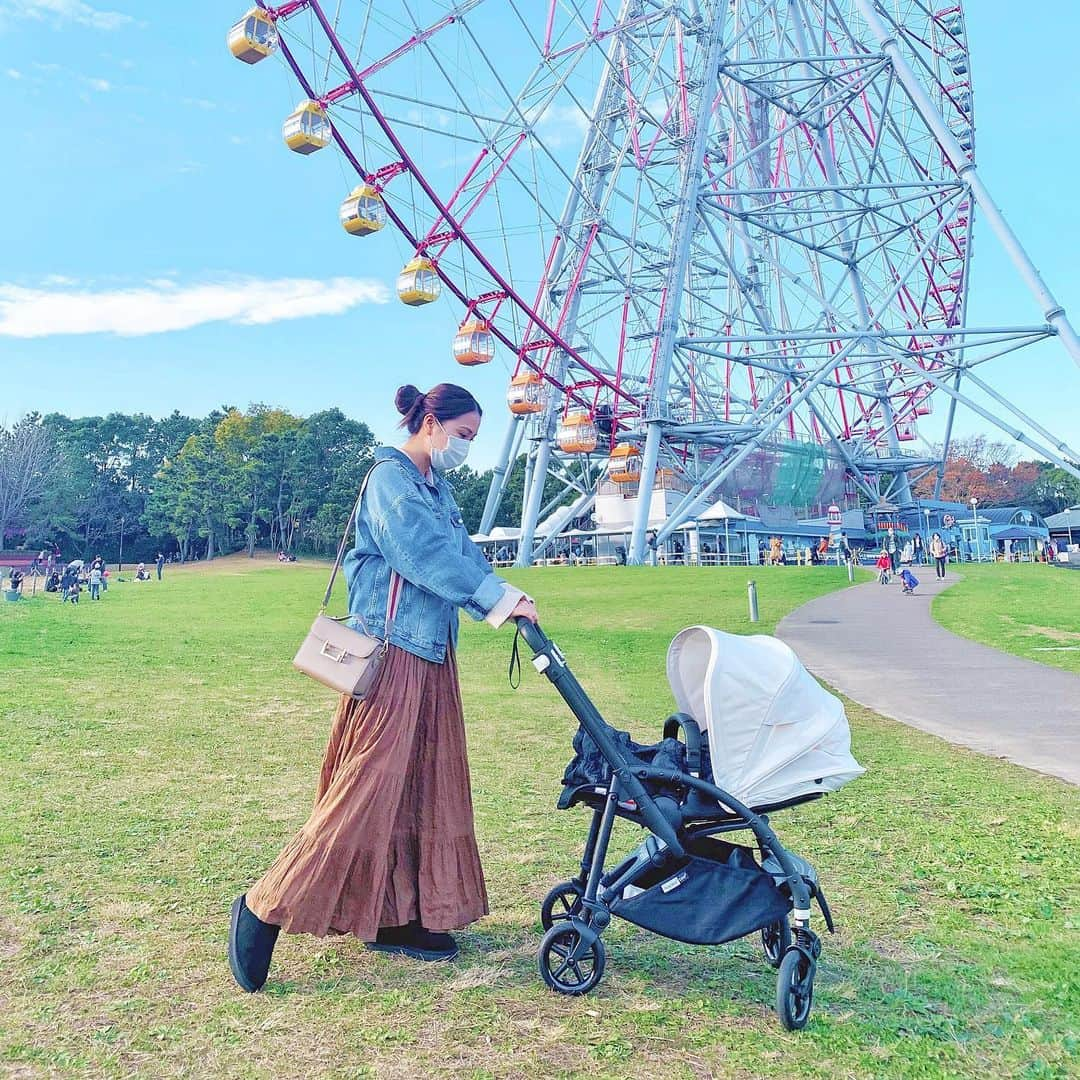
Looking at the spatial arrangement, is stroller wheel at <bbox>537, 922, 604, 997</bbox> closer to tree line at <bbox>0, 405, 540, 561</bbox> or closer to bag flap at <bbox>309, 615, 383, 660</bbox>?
bag flap at <bbox>309, 615, 383, 660</bbox>

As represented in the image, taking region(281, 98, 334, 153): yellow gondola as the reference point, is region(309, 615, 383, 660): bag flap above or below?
below

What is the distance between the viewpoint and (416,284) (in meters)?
21.2

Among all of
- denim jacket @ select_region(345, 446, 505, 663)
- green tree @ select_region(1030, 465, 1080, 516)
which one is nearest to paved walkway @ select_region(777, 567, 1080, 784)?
denim jacket @ select_region(345, 446, 505, 663)

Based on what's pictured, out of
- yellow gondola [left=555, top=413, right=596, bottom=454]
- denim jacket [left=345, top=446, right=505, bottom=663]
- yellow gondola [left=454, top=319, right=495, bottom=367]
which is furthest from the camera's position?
yellow gondola [left=555, top=413, right=596, bottom=454]

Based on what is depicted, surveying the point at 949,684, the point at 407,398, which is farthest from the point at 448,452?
the point at 949,684

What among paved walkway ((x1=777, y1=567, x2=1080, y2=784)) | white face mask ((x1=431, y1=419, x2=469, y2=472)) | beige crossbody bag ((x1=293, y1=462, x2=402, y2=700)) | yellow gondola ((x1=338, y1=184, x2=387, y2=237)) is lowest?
paved walkway ((x1=777, y1=567, x2=1080, y2=784))

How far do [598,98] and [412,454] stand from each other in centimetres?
3426

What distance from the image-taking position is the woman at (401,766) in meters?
3.04

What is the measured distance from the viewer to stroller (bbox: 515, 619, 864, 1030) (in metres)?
2.92

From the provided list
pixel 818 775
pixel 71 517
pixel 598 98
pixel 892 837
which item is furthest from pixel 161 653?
pixel 71 517

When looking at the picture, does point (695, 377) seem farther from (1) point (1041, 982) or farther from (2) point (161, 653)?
(1) point (1041, 982)

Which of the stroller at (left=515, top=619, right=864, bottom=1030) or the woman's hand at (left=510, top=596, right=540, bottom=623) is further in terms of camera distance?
the woman's hand at (left=510, top=596, right=540, bottom=623)

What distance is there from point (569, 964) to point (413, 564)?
1.37 m

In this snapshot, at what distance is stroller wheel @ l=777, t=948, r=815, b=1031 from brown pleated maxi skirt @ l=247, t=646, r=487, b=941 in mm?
1039
